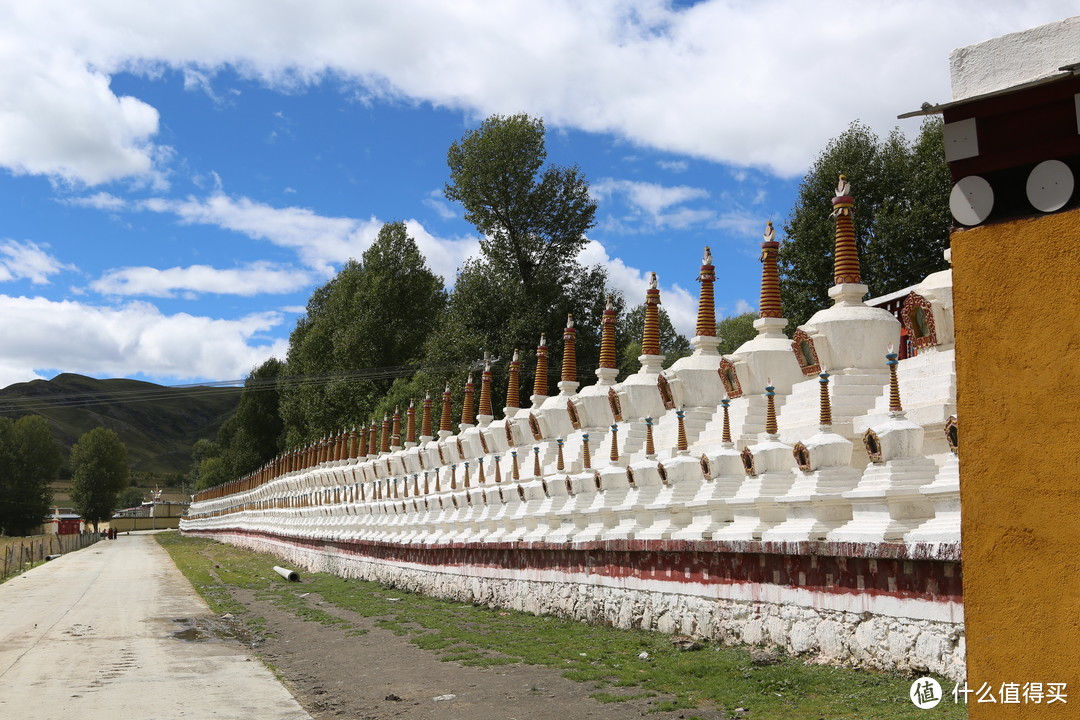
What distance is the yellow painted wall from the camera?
17.9ft

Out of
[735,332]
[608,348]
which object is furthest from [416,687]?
[735,332]

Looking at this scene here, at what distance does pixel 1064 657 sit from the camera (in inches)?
212

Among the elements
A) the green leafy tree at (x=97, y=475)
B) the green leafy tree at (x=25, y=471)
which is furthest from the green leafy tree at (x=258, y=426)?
the green leafy tree at (x=97, y=475)

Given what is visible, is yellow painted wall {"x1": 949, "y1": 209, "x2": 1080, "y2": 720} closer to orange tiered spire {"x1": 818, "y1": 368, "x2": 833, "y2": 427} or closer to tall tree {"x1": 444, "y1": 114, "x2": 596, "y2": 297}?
orange tiered spire {"x1": 818, "y1": 368, "x2": 833, "y2": 427}

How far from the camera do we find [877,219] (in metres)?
37.7

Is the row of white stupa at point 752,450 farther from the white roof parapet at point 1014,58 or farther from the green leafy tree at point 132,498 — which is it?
the green leafy tree at point 132,498

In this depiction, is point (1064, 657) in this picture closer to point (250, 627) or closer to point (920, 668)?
point (920, 668)

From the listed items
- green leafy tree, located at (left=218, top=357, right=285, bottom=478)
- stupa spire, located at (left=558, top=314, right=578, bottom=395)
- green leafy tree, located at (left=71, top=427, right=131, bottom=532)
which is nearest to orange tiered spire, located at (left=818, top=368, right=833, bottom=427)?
stupa spire, located at (left=558, top=314, right=578, bottom=395)

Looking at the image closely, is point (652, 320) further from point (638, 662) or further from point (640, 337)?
point (640, 337)

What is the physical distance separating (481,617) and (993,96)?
1690cm

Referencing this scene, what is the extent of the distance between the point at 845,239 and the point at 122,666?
487 inches

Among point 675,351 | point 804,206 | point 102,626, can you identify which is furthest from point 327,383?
point 102,626

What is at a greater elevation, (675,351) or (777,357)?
(675,351)

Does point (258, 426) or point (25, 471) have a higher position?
point (258, 426)
